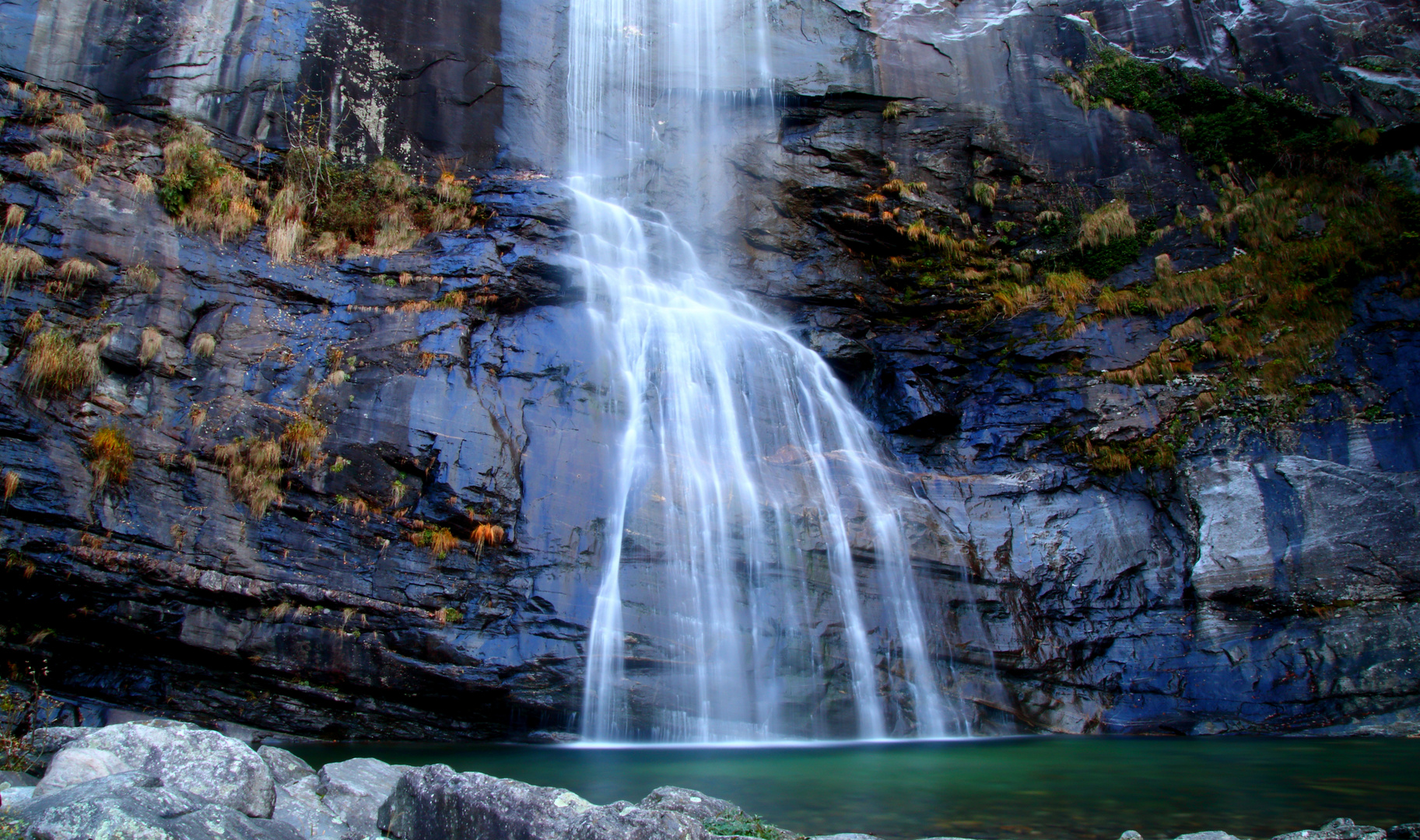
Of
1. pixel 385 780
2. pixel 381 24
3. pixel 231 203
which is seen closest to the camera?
pixel 385 780

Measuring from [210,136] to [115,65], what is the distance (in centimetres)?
195

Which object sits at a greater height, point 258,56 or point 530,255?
point 258,56

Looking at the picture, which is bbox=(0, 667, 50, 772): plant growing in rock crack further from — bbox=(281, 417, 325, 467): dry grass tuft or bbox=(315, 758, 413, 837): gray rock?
bbox=(281, 417, 325, 467): dry grass tuft

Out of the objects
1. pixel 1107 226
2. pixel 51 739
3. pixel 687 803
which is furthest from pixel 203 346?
pixel 1107 226

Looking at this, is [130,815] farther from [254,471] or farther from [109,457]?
[109,457]

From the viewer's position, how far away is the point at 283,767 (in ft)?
19.2

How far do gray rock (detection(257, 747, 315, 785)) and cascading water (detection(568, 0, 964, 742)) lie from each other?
4861 mm

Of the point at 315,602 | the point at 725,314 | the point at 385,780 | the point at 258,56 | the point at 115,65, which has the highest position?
the point at 258,56

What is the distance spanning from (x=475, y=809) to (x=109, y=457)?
834 cm

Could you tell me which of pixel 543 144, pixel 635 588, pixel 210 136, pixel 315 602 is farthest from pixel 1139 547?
pixel 210 136

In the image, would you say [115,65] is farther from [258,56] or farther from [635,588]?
[635,588]

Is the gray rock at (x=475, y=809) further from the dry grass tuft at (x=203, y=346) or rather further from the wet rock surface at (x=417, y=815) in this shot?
the dry grass tuft at (x=203, y=346)

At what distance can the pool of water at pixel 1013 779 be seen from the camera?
625 cm

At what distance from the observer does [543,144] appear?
1769 centimetres
